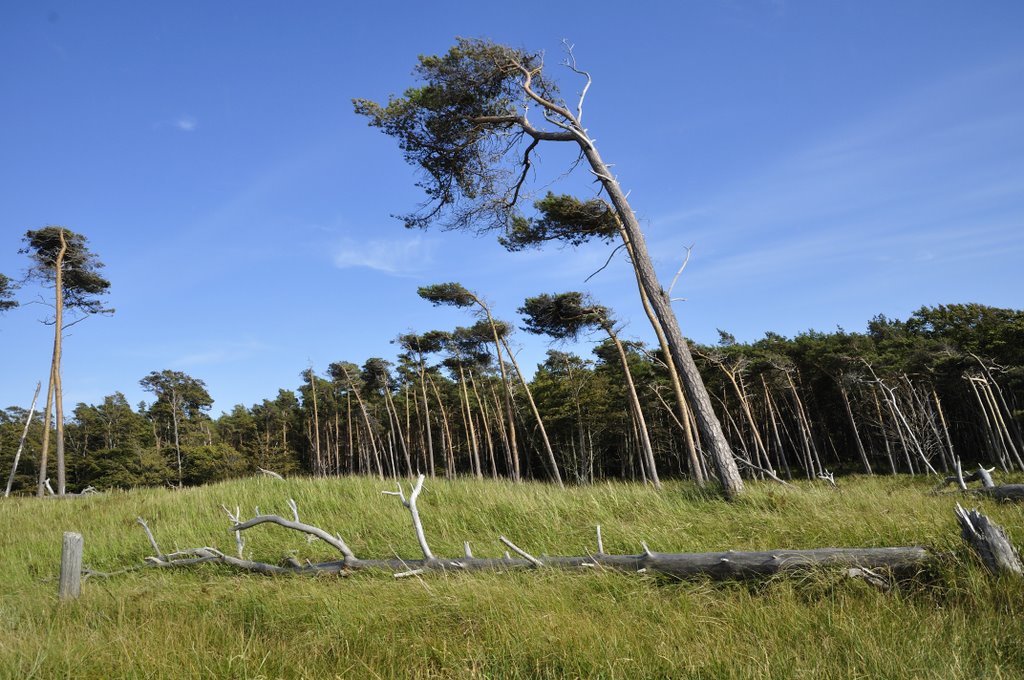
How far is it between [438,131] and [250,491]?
8678 millimetres

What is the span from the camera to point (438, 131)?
34.3ft

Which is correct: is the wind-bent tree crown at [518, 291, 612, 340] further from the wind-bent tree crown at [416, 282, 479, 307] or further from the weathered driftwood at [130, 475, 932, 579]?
the weathered driftwood at [130, 475, 932, 579]

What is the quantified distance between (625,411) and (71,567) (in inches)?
1470

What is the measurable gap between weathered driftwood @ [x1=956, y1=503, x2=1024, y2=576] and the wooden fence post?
333 inches

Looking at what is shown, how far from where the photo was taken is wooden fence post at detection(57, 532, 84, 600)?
566cm

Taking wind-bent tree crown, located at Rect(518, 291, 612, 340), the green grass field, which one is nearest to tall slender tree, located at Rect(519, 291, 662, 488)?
wind-bent tree crown, located at Rect(518, 291, 612, 340)

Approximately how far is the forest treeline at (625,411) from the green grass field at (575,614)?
18134 mm

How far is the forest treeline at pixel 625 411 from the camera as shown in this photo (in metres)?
32.1

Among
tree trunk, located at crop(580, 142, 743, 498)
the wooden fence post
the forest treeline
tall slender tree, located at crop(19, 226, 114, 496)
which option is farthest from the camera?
the forest treeline

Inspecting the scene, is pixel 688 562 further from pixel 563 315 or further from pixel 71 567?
pixel 563 315

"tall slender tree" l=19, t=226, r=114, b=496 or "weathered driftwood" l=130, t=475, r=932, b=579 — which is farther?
"tall slender tree" l=19, t=226, r=114, b=496

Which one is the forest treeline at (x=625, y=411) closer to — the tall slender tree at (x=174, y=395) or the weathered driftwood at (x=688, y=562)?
the tall slender tree at (x=174, y=395)

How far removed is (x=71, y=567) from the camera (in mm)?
5738

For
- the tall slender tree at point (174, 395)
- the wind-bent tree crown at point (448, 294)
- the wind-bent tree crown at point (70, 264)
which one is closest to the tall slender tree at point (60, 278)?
the wind-bent tree crown at point (70, 264)
